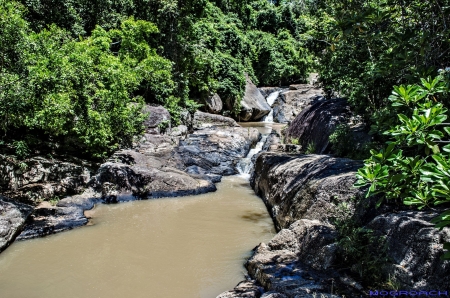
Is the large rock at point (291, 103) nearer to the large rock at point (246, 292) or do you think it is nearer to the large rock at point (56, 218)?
the large rock at point (56, 218)

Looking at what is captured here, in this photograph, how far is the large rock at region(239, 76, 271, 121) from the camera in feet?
80.7

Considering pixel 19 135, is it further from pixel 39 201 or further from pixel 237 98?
pixel 237 98

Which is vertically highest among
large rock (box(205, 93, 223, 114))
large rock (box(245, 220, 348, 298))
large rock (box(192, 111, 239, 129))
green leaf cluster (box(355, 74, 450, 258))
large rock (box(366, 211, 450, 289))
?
large rock (box(205, 93, 223, 114))

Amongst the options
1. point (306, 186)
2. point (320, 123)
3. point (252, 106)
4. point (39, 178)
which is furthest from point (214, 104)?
point (306, 186)

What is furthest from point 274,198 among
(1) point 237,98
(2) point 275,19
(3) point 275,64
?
(2) point 275,19

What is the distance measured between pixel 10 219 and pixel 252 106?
19.9 metres

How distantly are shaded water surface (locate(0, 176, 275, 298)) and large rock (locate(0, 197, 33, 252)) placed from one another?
232mm

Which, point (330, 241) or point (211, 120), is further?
point (211, 120)

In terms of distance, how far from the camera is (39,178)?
376 inches

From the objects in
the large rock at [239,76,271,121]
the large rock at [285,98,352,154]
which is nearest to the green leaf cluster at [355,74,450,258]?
the large rock at [285,98,352,154]

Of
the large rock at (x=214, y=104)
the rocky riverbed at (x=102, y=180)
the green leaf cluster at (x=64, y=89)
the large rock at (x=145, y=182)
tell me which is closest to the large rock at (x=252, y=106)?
the large rock at (x=214, y=104)

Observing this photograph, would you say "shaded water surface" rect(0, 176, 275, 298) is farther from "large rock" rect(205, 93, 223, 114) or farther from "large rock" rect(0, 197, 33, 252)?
"large rock" rect(205, 93, 223, 114)

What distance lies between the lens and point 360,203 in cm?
512

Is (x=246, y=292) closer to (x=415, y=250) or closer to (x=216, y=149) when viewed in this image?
(x=415, y=250)
